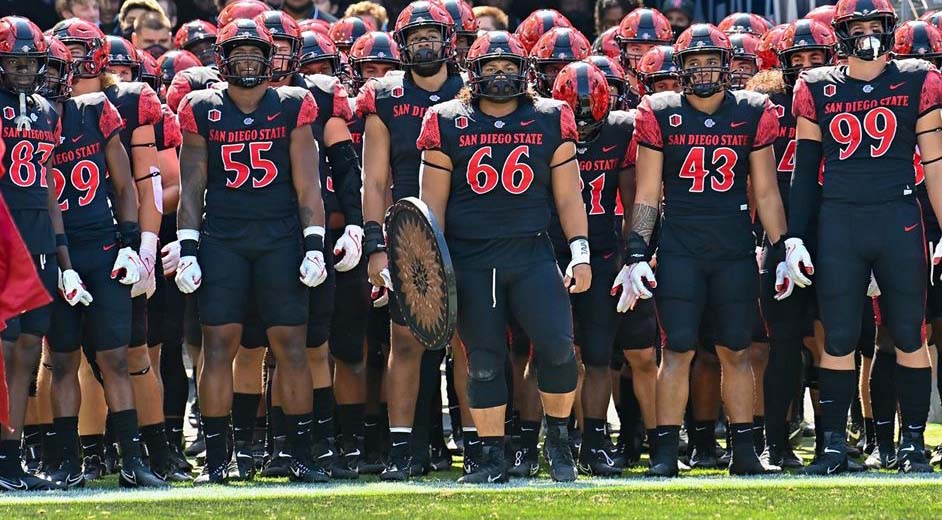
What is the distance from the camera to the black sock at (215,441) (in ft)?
25.9

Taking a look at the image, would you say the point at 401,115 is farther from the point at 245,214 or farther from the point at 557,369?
the point at 557,369

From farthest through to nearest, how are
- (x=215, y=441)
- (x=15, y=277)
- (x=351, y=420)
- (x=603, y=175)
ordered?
(x=351, y=420) → (x=603, y=175) → (x=215, y=441) → (x=15, y=277)

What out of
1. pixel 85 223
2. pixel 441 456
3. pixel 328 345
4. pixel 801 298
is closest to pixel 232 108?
pixel 85 223

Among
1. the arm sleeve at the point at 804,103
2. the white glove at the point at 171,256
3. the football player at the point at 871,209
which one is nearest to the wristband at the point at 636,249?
the football player at the point at 871,209

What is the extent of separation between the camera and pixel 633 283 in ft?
26.5

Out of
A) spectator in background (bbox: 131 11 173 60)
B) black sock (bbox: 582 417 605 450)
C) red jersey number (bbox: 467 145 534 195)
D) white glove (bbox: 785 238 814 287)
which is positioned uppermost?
spectator in background (bbox: 131 11 173 60)

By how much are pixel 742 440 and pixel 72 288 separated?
2908 millimetres

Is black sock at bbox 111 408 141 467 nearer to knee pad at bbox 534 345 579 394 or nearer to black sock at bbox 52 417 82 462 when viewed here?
black sock at bbox 52 417 82 462

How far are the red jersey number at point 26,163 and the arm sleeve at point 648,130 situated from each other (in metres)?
2.55

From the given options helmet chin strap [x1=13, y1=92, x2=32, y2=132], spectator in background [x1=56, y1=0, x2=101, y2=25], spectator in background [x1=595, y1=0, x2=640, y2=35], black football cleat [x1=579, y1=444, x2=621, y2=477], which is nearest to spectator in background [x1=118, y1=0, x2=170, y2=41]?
spectator in background [x1=56, y1=0, x2=101, y2=25]

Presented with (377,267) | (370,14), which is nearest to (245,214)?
(377,267)

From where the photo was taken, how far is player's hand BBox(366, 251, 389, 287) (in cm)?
800

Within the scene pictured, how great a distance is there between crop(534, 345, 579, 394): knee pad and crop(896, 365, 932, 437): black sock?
1.48m

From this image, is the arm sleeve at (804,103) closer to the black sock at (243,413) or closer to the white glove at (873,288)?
the white glove at (873,288)
